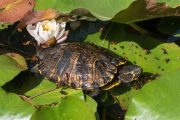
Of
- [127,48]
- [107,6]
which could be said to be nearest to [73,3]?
[107,6]

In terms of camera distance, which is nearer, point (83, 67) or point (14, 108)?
point (14, 108)

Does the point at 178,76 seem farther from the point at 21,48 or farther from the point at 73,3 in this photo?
the point at 21,48

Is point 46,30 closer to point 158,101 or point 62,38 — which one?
point 62,38

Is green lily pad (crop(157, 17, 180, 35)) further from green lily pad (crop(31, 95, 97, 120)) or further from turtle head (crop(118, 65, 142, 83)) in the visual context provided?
green lily pad (crop(31, 95, 97, 120))

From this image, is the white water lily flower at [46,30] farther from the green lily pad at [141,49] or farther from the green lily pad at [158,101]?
the green lily pad at [158,101]

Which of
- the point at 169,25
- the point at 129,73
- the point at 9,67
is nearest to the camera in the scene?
the point at 9,67

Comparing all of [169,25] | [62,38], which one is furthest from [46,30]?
[169,25]

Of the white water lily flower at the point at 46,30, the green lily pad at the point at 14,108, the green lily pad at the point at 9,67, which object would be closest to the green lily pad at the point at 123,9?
the white water lily flower at the point at 46,30
